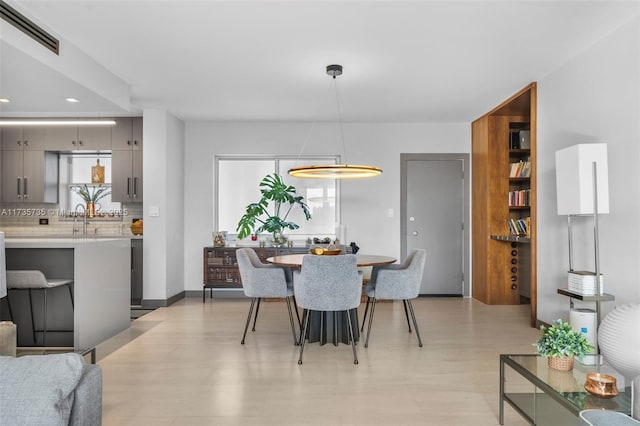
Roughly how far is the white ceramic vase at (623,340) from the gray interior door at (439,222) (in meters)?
4.24

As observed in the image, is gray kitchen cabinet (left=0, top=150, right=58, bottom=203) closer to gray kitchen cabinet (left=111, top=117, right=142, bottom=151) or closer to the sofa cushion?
gray kitchen cabinet (left=111, top=117, right=142, bottom=151)

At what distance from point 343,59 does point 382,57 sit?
1.13ft

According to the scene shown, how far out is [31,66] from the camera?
3393 millimetres

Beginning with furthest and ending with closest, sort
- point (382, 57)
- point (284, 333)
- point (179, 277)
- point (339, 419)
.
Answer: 1. point (179, 277)
2. point (284, 333)
3. point (382, 57)
4. point (339, 419)

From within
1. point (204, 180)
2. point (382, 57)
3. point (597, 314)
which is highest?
point (382, 57)

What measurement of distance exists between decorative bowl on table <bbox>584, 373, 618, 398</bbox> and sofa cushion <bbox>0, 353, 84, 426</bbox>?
2.06 m

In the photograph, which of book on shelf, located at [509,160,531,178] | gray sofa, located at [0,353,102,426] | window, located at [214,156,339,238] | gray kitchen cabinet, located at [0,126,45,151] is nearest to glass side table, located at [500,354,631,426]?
gray sofa, located at [0,353,102,426]

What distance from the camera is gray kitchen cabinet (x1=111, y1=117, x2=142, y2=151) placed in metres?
6.04

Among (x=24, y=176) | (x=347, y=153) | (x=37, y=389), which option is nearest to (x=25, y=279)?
(x=37, y=389)

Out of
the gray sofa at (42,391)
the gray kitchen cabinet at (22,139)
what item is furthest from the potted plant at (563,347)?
the gray kitchen cabinet at (22,139)

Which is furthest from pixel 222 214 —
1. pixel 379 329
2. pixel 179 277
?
pixel 379 329

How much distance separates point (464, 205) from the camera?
6398 mm

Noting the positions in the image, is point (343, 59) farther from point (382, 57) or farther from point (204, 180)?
point (204, 180)

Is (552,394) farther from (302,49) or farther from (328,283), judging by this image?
(302,49)
